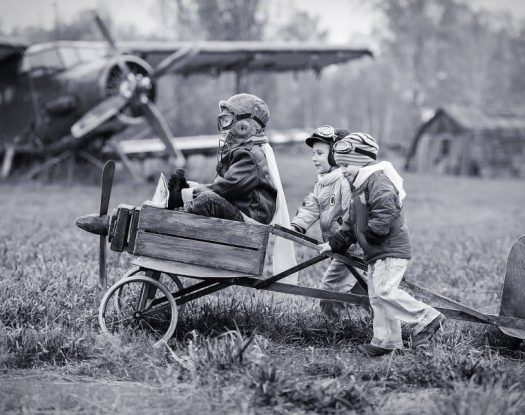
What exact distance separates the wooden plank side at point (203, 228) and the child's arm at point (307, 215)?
670 mm

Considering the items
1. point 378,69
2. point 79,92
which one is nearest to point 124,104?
point 79,92

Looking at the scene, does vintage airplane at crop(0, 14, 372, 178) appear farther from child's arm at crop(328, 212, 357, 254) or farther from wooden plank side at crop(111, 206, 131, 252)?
child's arm at crop(328, 212, 357, 254)

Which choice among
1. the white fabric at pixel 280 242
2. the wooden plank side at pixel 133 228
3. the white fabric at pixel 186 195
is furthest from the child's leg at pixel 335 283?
the wooden plank side at pixel 133 228

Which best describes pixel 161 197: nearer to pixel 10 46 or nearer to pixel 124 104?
pixel 124 104

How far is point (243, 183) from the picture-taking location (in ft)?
13.8

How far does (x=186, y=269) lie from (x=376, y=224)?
1238 millimetres

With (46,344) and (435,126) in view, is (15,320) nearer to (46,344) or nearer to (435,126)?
(46,344)

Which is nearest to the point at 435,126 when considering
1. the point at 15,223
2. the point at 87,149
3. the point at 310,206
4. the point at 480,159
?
the point at 480,159

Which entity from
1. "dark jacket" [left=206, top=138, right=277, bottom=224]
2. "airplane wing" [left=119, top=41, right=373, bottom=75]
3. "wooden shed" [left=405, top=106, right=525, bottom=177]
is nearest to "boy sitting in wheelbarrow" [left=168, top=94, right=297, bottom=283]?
"dark jacket" [left=206, top=138, right=277, bottom=224]

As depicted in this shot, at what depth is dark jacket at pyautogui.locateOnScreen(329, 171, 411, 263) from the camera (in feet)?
13.2

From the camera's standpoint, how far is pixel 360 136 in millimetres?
4266

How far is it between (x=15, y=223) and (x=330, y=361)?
674 centimetres

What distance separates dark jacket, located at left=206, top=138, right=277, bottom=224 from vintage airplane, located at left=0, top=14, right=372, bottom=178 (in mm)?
11888

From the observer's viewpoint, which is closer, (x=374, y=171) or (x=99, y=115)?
(x=374, y=171)
